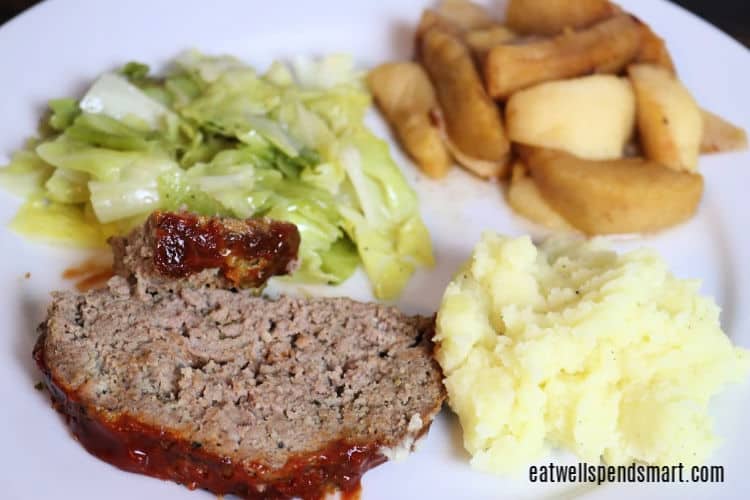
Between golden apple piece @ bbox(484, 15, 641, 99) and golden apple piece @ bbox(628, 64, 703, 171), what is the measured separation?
0.21m

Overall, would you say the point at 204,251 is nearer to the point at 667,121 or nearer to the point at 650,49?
the point at 667,121

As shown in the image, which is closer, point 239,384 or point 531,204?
point 239,384

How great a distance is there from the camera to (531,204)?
468 cm

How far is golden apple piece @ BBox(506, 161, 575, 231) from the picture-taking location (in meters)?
4.66

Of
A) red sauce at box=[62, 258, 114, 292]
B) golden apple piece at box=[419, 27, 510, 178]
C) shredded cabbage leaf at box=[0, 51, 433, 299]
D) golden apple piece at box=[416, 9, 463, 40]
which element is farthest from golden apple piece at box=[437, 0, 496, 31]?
red sauce at box=[62, 258, 114, 292]

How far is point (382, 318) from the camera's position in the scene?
150 inches

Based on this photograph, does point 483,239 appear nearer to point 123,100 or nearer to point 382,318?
point 382,318

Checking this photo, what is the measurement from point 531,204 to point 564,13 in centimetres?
125

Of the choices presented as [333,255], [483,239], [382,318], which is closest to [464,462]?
[382,318]

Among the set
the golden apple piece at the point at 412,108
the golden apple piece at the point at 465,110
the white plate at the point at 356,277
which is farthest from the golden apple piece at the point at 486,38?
the white plate at the point at 356,277

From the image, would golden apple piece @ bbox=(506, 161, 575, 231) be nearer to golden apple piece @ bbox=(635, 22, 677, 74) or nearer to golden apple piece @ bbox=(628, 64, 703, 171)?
golden apple piece @ bbox=(628, 64, 703, 171)

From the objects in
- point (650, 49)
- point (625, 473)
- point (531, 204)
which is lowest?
point (625, 473)

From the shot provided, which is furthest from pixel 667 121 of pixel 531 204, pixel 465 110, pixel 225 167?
pixel 225 167

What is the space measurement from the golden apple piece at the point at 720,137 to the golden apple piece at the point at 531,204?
1.08 m
